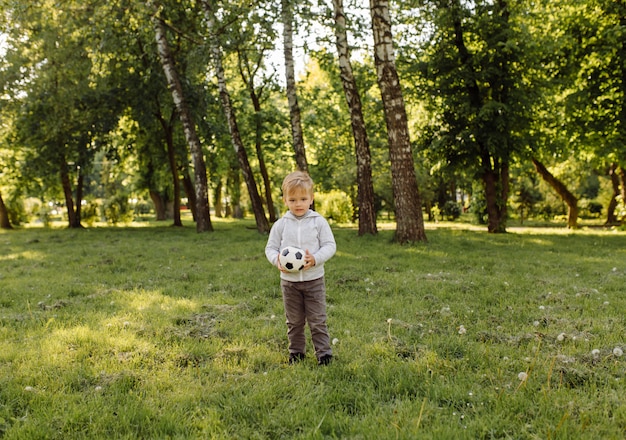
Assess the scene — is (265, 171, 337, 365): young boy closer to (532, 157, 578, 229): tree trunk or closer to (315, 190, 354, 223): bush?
(532, 157, 578, 229): tree trunk

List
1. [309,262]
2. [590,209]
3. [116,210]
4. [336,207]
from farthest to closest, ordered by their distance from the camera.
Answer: [590,209], [336,207], [116,210], [309,262]

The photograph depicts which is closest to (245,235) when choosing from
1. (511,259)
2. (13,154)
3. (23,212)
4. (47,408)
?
(511,259)

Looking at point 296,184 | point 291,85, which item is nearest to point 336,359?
point 296,184

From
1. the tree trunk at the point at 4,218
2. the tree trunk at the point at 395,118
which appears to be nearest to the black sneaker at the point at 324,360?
the tree trunk at the point at 395,118

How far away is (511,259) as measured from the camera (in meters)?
11.4

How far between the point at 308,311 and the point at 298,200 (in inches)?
47.3

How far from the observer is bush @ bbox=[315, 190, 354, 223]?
111 feet

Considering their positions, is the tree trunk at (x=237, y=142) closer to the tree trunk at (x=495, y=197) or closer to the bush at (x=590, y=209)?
the tree trunk at (x=495, y=197)

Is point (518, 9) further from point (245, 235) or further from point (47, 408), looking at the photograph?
point (47, 408)

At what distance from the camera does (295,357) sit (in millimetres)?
4945

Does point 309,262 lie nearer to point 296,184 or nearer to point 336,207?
point 296,184

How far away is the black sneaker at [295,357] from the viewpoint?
192 inches

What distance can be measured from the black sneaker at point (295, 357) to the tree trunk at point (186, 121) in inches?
624

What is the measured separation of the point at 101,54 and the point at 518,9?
16165 mm
